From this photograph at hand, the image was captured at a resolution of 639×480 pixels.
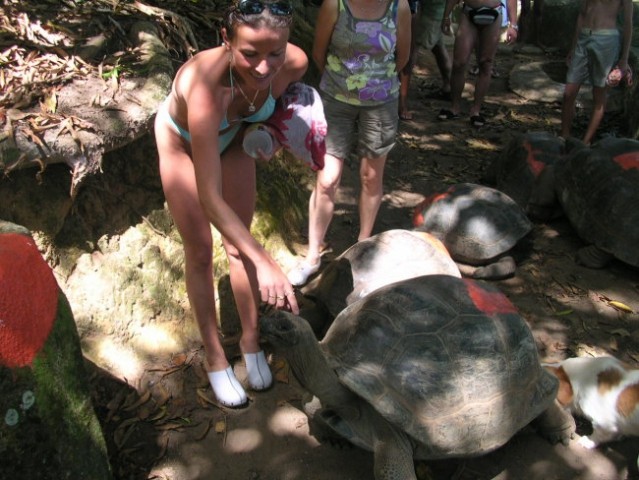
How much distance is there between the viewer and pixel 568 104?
6.34 m

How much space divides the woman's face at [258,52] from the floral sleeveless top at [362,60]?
1.47 meters

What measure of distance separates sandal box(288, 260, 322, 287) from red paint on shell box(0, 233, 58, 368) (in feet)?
6.25

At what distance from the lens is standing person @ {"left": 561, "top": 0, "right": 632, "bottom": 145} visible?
572 centimetres

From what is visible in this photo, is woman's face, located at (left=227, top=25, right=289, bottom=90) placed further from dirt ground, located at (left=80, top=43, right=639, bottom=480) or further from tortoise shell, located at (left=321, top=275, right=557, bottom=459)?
dirt ground, located at (left=80, top=43, right=639, bottom=480)

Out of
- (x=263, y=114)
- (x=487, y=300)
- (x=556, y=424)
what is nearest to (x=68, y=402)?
(x=263, y=114)

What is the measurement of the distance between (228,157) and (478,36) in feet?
17.2

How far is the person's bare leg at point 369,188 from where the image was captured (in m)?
3.85

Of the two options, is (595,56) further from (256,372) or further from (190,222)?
(190,222)

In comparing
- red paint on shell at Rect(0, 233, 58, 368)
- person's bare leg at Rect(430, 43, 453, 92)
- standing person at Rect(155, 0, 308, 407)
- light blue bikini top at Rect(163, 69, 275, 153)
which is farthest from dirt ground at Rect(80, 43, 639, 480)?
person's bare leg at Rect(430, 43, 453, 92)

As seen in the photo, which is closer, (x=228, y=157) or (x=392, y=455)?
(x=392, y=455)

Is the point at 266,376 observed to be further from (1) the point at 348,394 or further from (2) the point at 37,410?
(2) the point at 37,410

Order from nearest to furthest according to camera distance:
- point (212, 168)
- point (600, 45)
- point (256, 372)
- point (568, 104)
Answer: point (212, 168)
point (256, 372)
point (600, 45)
point (568, 104)

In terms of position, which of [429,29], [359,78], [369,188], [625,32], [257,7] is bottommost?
[369,188]

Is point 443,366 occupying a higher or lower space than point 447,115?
higher
